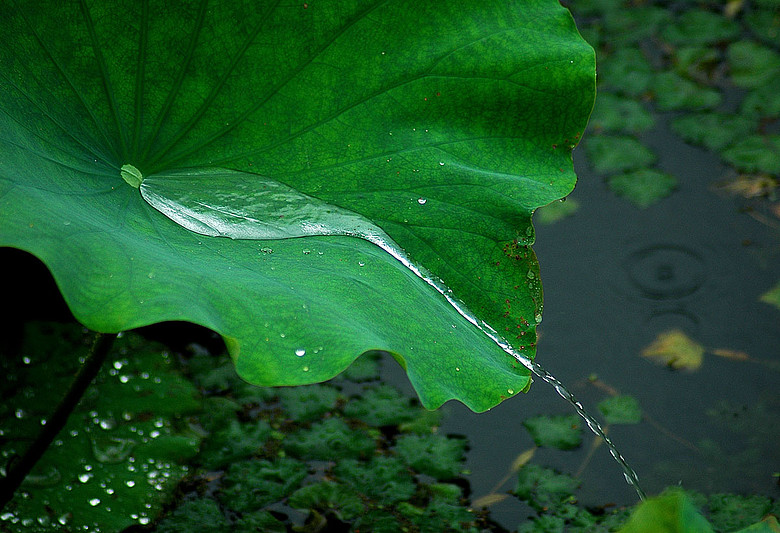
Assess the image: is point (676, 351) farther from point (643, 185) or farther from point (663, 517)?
point (663, 517)

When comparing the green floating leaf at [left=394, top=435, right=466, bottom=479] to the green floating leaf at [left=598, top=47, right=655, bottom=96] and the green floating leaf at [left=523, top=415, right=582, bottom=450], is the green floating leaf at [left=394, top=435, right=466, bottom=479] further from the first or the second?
the green floating leaf at [left=598, top=47, right=655, bottom=96]

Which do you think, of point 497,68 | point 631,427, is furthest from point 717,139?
point 497,68

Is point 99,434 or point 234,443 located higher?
point 99,434

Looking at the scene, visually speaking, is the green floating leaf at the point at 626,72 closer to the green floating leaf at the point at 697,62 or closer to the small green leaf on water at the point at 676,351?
the green floating leaf at the point at 697,62

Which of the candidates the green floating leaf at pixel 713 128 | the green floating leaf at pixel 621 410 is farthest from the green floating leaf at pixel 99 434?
the green floating leaf at pixel 713 128

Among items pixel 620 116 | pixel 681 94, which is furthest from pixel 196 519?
pixel 681 94

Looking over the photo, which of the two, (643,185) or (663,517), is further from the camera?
(643,185)

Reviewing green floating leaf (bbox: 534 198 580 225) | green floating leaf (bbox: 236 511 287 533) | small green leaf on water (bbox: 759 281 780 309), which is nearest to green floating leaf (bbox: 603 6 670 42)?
green floating leaf (bbox: 534 198 580 225)
